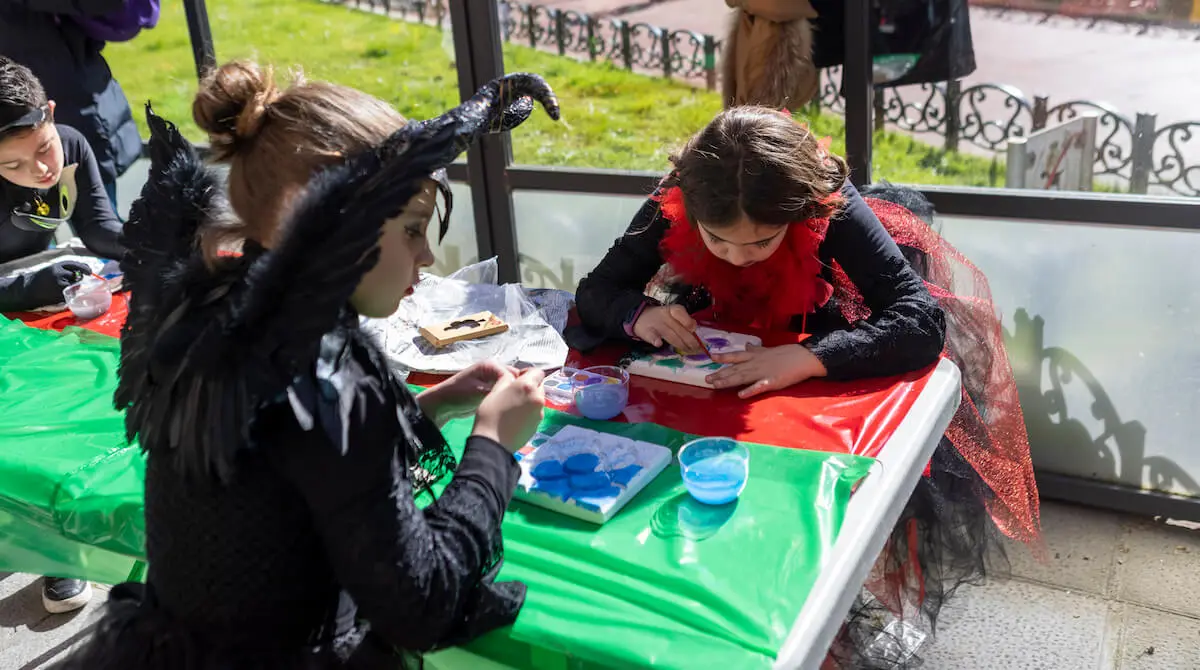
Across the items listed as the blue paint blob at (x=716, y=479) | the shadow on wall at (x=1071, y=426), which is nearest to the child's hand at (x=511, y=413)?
the blue paint blob at (x=716, y=479)

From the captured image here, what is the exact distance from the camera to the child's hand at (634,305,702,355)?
1978 millimetres

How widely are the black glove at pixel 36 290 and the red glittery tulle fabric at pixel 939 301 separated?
5.02 feet

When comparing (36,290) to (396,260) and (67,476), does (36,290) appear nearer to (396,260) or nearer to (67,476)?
(67,476)

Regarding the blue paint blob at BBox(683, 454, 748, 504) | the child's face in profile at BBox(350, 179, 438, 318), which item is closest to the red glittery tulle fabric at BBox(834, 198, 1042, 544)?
the blue paint blob at BBox(683, 454, 748, 504)

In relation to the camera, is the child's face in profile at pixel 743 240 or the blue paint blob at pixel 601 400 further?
the child's face in profile at pixel 743 240

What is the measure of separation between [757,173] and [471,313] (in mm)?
752

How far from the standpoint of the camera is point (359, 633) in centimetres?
124

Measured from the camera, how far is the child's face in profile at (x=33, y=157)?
2609 mm

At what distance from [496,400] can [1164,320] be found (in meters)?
2.21

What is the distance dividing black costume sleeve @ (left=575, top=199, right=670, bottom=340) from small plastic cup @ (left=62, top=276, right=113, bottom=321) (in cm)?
120

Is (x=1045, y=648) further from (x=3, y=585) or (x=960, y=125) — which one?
(x=3, y=585)

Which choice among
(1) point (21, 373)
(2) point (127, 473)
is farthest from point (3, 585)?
(2) point (127, 473)

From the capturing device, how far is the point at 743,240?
1.87 m

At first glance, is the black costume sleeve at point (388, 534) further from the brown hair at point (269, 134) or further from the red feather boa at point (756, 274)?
the red feather boa at point (756, 274)
